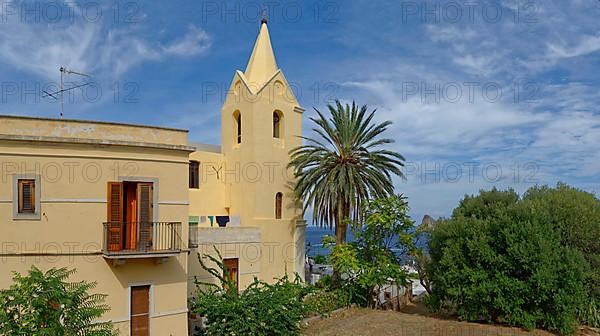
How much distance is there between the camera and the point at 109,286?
1284 centimetres

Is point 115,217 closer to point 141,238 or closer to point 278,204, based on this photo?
point 141,238

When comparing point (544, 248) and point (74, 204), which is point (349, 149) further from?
point (74, 204)

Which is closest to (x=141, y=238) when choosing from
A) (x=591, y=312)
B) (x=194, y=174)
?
(x=194, y=174)

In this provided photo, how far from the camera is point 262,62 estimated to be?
2350cm

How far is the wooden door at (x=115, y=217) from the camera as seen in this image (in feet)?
42.2

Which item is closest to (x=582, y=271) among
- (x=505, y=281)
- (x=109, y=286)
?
(x=505, y=281)

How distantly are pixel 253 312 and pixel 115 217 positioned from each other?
4632 mm

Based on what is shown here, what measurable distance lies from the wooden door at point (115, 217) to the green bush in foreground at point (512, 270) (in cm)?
1026

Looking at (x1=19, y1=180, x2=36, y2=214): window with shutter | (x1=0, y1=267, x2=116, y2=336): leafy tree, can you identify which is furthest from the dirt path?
(x1=19, y1=180, x2=36, y2=214): window with shutter

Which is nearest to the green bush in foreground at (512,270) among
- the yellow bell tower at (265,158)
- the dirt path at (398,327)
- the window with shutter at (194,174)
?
the dirt path at (398,327)

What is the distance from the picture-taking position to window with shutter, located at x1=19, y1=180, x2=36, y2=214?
12203mm

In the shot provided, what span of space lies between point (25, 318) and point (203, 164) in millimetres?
14400

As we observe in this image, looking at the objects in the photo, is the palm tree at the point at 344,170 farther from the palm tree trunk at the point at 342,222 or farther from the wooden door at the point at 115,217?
the wooden door at the point at 115,217

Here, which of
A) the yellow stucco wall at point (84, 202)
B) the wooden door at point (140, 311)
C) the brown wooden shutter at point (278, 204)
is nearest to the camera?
the yellow stucco wall at point (84, 202)
